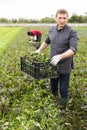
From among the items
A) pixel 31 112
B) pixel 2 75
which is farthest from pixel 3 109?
pixel 2 75

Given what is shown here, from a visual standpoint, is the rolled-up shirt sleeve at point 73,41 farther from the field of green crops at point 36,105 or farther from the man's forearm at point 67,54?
the field of green crops at point 36,105

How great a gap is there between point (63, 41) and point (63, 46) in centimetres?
10

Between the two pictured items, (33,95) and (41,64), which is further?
(33,95)

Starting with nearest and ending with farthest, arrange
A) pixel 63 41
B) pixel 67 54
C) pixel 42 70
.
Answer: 1. pixel 67 54
2. pixel 42 70
3. pixel 63 41

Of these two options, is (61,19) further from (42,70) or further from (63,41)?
(42,70)

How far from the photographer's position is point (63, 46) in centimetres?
632

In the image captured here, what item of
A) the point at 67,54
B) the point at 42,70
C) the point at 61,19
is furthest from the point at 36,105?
the point at 61,19

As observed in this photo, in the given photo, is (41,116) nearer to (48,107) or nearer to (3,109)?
(48,107)

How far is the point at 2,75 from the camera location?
9.16 metres

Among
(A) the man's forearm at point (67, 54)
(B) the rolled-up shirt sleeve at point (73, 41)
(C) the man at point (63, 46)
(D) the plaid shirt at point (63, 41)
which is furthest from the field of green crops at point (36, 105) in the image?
(B) the rolled-up shirt sleeve at point (73, 41)

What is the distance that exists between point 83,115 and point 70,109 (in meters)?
0.45

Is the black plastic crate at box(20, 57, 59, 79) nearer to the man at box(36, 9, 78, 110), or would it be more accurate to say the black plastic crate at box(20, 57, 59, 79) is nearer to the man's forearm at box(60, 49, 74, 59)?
the man at box(36, 9, 78, 110)

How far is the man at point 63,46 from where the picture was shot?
6.02 m

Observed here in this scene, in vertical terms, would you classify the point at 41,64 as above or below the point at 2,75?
above
